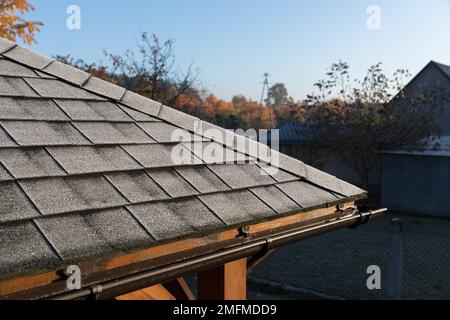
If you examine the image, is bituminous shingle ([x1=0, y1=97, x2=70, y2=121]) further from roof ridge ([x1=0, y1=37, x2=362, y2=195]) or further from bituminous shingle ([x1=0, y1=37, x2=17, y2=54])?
bituminous shingle ([x1=0, y1=37, x2=17, y2=54])

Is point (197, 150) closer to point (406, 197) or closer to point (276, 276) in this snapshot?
point (276, 276)

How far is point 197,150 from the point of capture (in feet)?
8.33

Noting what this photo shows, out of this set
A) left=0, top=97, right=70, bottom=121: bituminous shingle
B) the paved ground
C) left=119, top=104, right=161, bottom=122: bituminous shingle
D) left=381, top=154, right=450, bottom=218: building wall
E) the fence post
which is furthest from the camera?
left=381, top=154, right=450, bottom=218: building wall

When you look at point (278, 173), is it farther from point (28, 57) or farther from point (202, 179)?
point (28, 57)

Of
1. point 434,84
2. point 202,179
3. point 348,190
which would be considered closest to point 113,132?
point 202,179

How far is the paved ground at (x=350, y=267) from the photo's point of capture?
6.81 m

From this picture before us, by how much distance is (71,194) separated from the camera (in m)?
1.72

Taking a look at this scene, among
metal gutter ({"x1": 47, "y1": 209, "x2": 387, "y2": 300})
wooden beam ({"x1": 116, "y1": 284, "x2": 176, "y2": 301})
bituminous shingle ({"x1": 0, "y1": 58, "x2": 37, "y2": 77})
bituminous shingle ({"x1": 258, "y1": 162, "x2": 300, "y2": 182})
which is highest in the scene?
bituminous shingle ({"x1": 0, "y1": 58, "x2": 37, "y2": 77})

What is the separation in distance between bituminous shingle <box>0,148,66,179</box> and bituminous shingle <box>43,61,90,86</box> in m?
1.00

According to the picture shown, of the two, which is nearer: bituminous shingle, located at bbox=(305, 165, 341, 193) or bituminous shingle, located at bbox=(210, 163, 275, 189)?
bituminous shingle, located at bbox=(210, 163, 275, 189)

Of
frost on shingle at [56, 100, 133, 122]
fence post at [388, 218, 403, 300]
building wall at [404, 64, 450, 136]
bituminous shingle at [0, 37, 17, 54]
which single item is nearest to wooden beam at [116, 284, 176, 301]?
frost on shingle at [56, 100, 133, 122]

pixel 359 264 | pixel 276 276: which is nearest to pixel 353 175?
pixel 359 264

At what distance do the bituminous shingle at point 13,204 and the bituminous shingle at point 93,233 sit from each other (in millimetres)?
62

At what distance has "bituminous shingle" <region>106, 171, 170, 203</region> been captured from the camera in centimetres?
187
